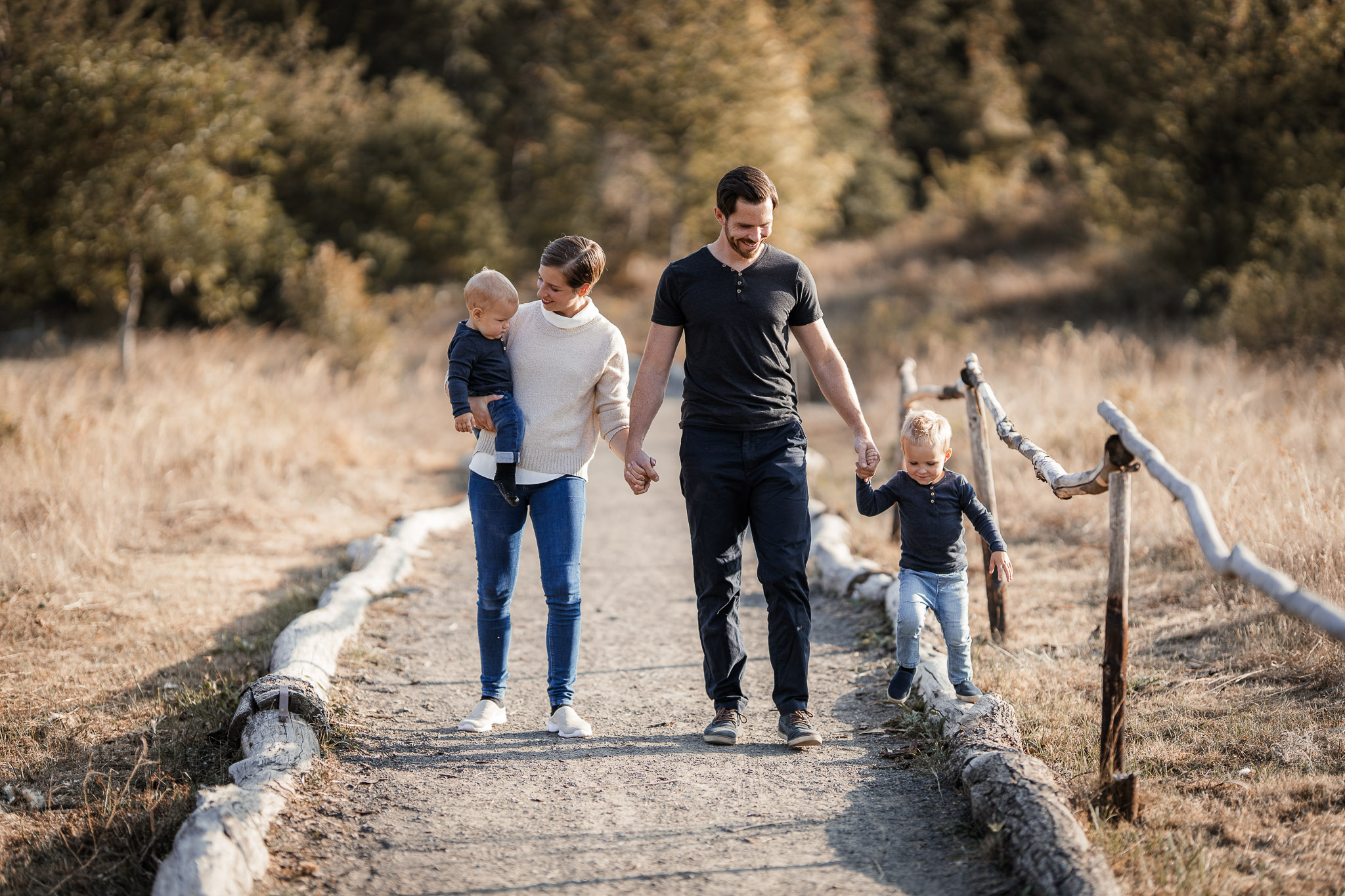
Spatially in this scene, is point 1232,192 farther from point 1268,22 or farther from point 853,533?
point 853,533

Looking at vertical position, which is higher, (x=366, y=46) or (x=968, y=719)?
(x=366, y=46)

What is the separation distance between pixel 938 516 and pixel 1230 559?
152cm

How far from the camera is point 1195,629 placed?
201 inches

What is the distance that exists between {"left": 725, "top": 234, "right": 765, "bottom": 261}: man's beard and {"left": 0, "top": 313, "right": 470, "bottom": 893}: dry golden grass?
2816mm

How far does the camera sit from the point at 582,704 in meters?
4.69

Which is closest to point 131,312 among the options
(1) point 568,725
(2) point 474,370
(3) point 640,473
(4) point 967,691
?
(2) point 474,370

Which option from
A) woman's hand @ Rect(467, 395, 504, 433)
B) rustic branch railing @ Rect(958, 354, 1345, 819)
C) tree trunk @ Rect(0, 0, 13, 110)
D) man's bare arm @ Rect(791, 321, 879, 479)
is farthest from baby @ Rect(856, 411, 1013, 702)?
tree trunk @ Rect(0, 0, 13, 110)

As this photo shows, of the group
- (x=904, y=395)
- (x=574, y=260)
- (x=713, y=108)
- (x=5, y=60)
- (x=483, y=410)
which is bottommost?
(x=904, y=395)

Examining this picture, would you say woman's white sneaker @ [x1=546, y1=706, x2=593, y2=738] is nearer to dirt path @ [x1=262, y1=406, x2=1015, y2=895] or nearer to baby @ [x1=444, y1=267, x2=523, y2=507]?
dirt path @ [x1=262, y1=406, x2=1015, y2=895]

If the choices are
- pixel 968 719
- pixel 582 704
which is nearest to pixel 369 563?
pixel 582 704

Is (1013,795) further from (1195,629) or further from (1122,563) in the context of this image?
(1195,629)

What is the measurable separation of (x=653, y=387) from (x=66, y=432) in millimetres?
6374

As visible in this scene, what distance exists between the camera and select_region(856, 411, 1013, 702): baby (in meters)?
4.11

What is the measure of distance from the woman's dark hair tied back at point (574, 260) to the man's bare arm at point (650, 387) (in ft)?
1.12
